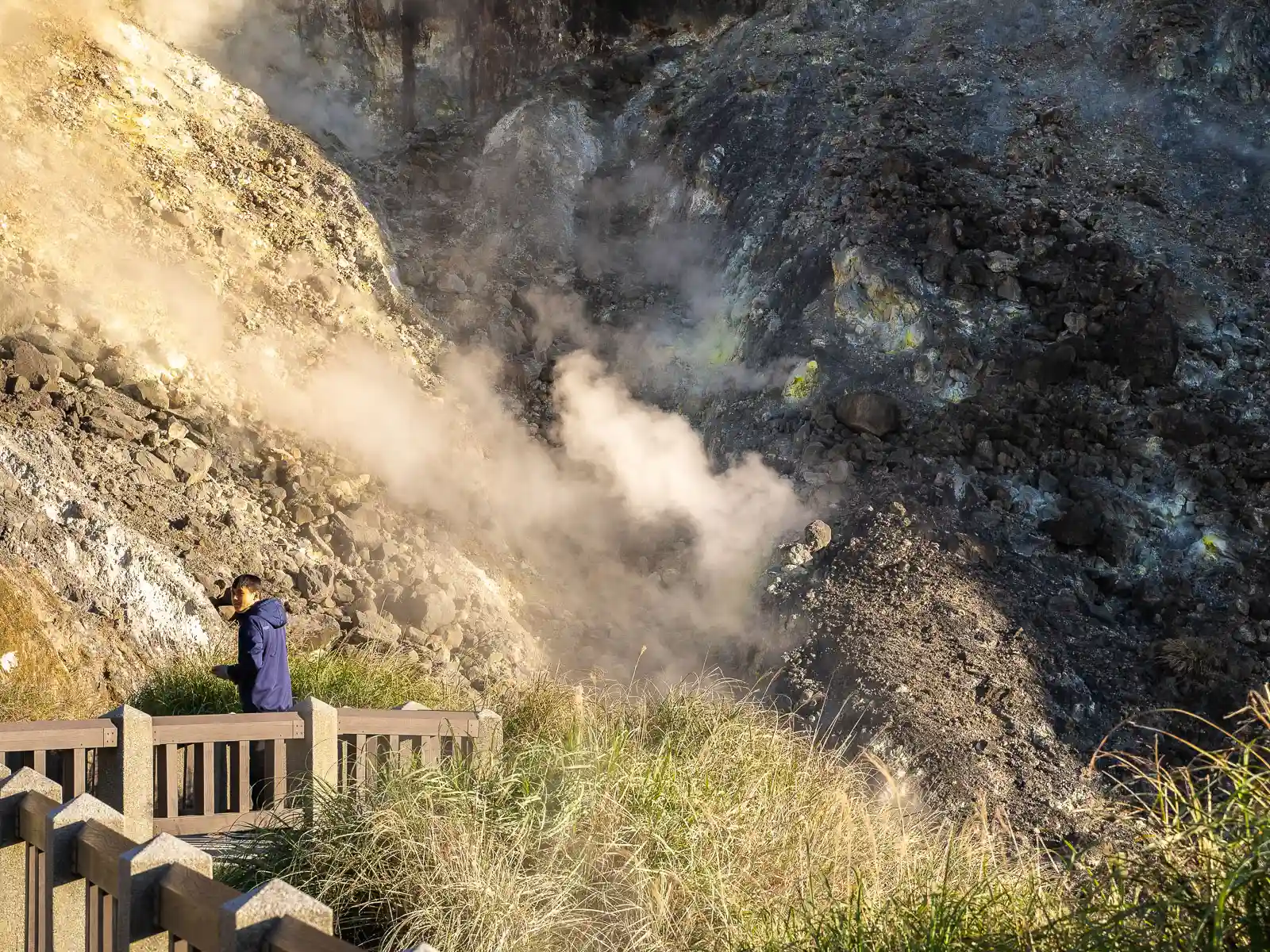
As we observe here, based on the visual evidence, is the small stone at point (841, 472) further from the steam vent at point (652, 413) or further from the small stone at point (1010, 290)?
the small stone at point (1010, 290)

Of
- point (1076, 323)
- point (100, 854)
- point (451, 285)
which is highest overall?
point (451, 285)

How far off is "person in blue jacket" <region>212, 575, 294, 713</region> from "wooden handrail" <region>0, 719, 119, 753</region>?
5.19 feet

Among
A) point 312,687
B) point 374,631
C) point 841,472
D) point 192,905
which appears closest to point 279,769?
point 312,687

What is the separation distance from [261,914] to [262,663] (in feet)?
16.2

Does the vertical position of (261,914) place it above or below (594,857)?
above

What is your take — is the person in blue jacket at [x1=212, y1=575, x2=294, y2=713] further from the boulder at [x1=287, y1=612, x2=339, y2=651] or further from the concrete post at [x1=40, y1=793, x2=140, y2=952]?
the concrete post at [x1=40, y1=793, x2=140, y2=952]

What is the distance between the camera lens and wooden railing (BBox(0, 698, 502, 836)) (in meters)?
5.43

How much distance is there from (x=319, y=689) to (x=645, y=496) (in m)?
8.51

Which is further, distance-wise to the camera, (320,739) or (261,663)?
(261,663)

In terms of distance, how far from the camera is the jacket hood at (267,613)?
7.16m

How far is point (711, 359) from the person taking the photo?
1891 centimetres

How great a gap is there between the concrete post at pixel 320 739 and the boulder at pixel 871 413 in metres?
11.2

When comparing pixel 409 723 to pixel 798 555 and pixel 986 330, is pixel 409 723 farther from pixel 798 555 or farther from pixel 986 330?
pixel 986 330

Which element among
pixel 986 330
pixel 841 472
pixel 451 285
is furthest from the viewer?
pixel 451 285
